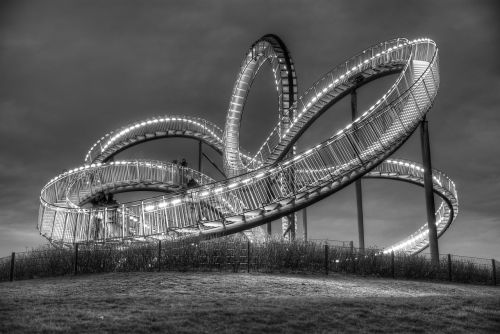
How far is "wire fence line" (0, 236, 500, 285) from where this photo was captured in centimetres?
1770

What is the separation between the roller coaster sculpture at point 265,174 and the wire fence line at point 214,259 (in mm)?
2093

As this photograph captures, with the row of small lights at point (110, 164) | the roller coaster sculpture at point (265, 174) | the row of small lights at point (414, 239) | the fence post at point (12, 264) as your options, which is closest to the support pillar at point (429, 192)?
the roller coaster sculpture at point (265, 174)

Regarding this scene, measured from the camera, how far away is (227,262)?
17.9 metres

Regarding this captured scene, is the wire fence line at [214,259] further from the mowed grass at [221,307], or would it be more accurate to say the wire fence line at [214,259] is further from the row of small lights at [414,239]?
the row of small lights at [414,239]

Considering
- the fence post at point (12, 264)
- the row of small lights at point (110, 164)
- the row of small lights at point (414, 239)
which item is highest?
the row of small lights at point (110, 164)

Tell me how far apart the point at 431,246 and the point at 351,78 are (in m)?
9.15

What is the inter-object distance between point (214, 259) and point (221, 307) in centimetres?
682

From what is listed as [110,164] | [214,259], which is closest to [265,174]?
[214,259]

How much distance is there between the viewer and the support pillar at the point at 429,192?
22734 millimetres

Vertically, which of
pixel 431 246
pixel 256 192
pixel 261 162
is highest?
pixel 261 162

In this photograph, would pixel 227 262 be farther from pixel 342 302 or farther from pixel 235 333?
pixel 235 333

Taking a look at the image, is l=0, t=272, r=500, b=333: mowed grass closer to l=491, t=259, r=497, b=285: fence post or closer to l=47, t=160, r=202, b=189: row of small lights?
l=491, t=259, r=497, b=285: fence post

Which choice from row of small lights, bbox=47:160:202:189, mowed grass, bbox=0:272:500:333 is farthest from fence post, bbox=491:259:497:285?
row of small lights, bbox=47:160:202:189

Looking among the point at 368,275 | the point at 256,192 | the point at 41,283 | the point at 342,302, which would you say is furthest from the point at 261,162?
the point at 342,302
